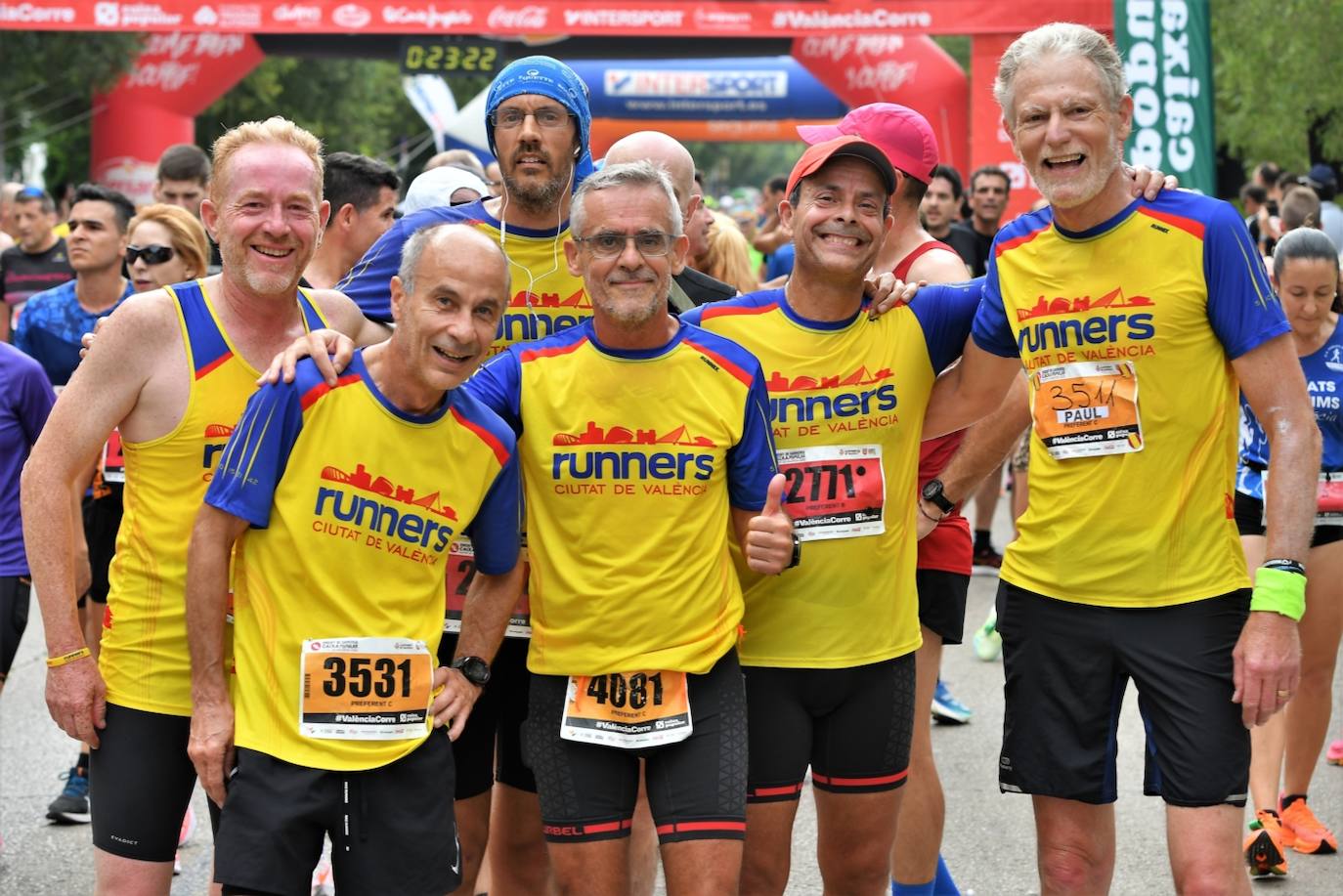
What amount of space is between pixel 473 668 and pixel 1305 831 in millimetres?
3776

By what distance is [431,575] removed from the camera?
146 inches

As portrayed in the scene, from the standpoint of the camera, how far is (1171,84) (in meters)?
14.7

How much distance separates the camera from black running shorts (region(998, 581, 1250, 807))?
394cm

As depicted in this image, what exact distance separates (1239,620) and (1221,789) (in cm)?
39

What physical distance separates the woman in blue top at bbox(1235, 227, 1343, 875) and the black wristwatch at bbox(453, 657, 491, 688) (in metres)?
3.36

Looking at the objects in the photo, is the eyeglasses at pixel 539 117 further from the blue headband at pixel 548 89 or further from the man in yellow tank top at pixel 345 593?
the man in yellow tank top at pixel 345 593

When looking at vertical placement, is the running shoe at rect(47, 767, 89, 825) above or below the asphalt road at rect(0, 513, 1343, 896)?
above

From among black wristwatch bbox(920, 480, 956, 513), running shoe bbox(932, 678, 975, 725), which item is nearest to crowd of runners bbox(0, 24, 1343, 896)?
black wristwatch bbox(920, 480, 956, 513)

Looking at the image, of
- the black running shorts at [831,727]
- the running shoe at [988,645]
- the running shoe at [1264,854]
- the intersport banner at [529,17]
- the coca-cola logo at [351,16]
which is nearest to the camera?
the black running shorts at [831,727]

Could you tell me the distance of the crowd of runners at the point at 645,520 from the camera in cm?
361

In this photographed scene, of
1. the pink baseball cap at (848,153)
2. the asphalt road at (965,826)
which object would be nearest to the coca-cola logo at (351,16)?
the asphalt road at (965,826)

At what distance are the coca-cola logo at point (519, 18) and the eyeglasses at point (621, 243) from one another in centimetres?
1699

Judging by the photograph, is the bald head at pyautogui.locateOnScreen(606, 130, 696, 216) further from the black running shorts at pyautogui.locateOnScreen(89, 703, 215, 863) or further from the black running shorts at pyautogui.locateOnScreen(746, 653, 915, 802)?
the black running shorts at pyautogui.locateOnScreen(89, 703, 215, 863)

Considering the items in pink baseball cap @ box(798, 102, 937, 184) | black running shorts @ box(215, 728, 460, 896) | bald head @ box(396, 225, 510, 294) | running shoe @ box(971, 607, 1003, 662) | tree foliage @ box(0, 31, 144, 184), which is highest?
tree foliage @ box(0, 31, 144, 184)
